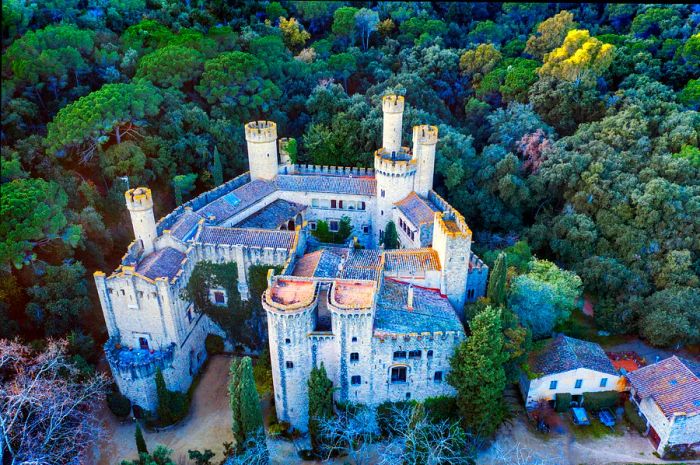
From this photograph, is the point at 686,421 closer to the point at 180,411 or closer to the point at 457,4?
the point at 180,411

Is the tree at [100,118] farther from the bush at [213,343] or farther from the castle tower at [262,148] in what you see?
the bush at [213,343]

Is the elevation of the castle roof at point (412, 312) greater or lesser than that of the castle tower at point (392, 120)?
lesser

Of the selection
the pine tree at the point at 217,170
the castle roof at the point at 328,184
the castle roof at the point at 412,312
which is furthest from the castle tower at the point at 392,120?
the castle roof at the point at 412,312

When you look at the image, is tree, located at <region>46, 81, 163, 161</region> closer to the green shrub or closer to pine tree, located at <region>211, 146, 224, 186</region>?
pine tree, located at <region>211, 146, 224, 186</region>

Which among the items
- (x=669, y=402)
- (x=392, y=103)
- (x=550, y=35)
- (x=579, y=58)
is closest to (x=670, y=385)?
(x=669, y=402)

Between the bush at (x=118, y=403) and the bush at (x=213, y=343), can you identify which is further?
the bush at (x=213, y=343)

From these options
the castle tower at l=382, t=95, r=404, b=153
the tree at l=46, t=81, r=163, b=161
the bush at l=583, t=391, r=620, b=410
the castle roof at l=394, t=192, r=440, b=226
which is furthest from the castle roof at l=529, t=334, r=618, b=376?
the tree at l=46, t=81, r=163, b=161

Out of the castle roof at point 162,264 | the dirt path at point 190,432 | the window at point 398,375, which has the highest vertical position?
the castle roof at point 162,264
